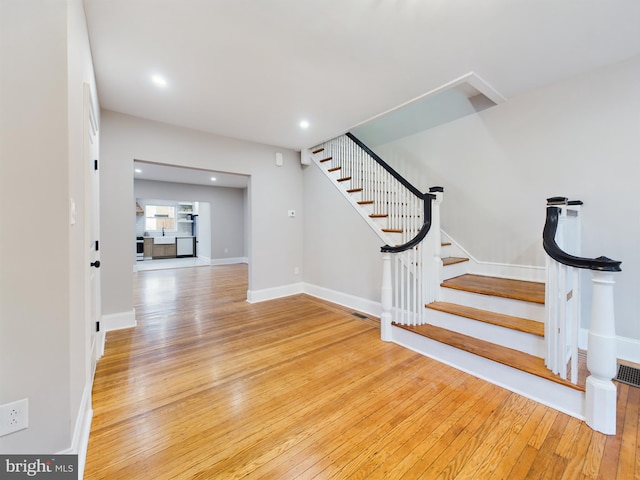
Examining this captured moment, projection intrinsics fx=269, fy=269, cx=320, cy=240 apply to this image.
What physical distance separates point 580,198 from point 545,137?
2.36 ft

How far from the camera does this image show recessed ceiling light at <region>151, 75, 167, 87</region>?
244cm

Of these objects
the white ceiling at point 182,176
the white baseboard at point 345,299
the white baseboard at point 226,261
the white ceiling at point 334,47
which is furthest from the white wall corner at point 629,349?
the white baseboard at point 226,261

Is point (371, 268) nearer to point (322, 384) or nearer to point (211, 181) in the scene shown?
point (322, 384)

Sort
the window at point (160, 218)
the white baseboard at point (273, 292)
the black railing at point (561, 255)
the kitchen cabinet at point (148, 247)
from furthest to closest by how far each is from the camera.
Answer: the window at point (160, 218) < the kitchen cabinet at point (148, 247) < the white baseboard at point (273, 292) < the black railing at point (561, 255)

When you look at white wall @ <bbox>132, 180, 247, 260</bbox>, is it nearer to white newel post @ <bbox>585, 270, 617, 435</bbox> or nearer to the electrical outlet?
the electrical outlet

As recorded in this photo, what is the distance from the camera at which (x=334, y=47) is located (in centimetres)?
209

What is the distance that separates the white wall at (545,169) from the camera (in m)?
2.34

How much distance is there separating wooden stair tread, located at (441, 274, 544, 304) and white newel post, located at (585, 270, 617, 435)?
0.69 meters

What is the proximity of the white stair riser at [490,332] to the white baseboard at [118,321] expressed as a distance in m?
3.40

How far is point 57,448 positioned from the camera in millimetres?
1167

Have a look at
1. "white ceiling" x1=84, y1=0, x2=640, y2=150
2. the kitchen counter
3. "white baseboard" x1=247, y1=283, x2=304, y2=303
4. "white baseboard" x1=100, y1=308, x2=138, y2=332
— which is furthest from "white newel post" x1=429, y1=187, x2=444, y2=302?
the kitchen counter

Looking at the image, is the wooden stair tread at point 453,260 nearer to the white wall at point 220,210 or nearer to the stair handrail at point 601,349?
the stair handrail at point 601,349

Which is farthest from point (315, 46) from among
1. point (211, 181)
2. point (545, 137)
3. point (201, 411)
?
point (211, 181)

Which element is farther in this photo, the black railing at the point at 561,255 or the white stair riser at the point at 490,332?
the white stair riser at the point at 490,332
